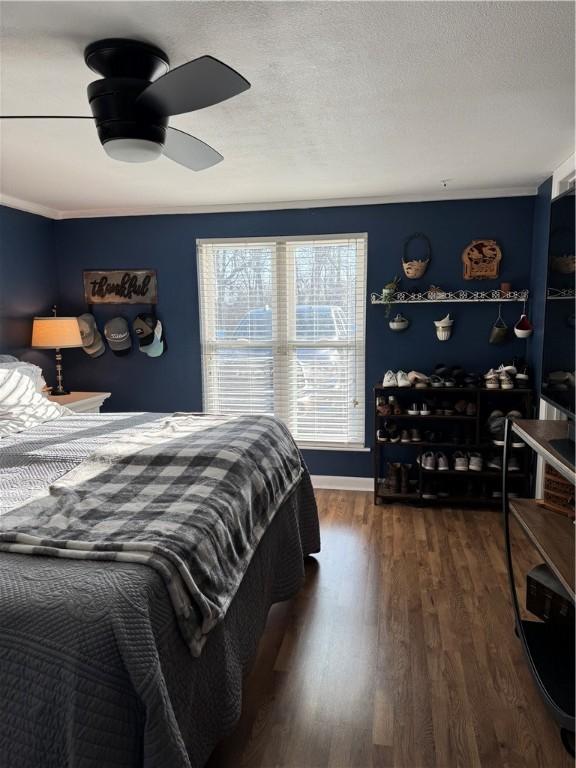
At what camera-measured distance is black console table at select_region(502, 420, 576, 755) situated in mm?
1645

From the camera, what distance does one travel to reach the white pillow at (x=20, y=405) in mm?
2852

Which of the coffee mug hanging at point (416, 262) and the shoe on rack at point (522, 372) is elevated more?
the coffee mug hanging at point (416, 262)

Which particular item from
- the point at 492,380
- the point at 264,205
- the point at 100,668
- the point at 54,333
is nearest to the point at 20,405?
the point at 54,333

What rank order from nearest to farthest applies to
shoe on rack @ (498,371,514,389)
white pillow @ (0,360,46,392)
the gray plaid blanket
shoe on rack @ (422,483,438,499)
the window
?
the gray plaid blanket, white pillow @ (0,360,46,392), shoe on rack @ (498,371,514,389), shoe on rack @ (422,483,438,499), the window

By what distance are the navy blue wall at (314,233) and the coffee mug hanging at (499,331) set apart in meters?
0.04

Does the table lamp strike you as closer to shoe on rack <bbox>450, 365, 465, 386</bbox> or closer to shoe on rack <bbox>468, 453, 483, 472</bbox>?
shoe on rack <bbox>450, 365, 465, 386</bbox>

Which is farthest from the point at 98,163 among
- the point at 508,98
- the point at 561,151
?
the point at 561,151

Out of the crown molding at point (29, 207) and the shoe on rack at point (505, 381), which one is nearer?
the shoe on rack at point (505, 381)

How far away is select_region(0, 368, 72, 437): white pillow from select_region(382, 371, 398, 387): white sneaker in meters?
2.25

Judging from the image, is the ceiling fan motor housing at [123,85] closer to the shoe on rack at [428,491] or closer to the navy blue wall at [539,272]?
the navy blue wall at [539,272]

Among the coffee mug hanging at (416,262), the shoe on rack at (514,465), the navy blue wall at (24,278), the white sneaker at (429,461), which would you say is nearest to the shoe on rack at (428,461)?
the white sneaker at (429,461)

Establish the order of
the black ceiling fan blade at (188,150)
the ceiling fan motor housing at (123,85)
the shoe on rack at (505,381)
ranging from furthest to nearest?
1. the shoe on rack at (505,381)
2. the black ceiling fan blade at (188,150)
3. the ceiling fan motor housing at (123,85)

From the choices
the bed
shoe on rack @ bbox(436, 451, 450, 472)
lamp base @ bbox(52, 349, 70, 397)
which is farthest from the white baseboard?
the bed

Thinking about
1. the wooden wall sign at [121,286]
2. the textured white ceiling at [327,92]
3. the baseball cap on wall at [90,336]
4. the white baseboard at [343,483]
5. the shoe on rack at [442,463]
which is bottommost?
the white baseboard at [343,483]
